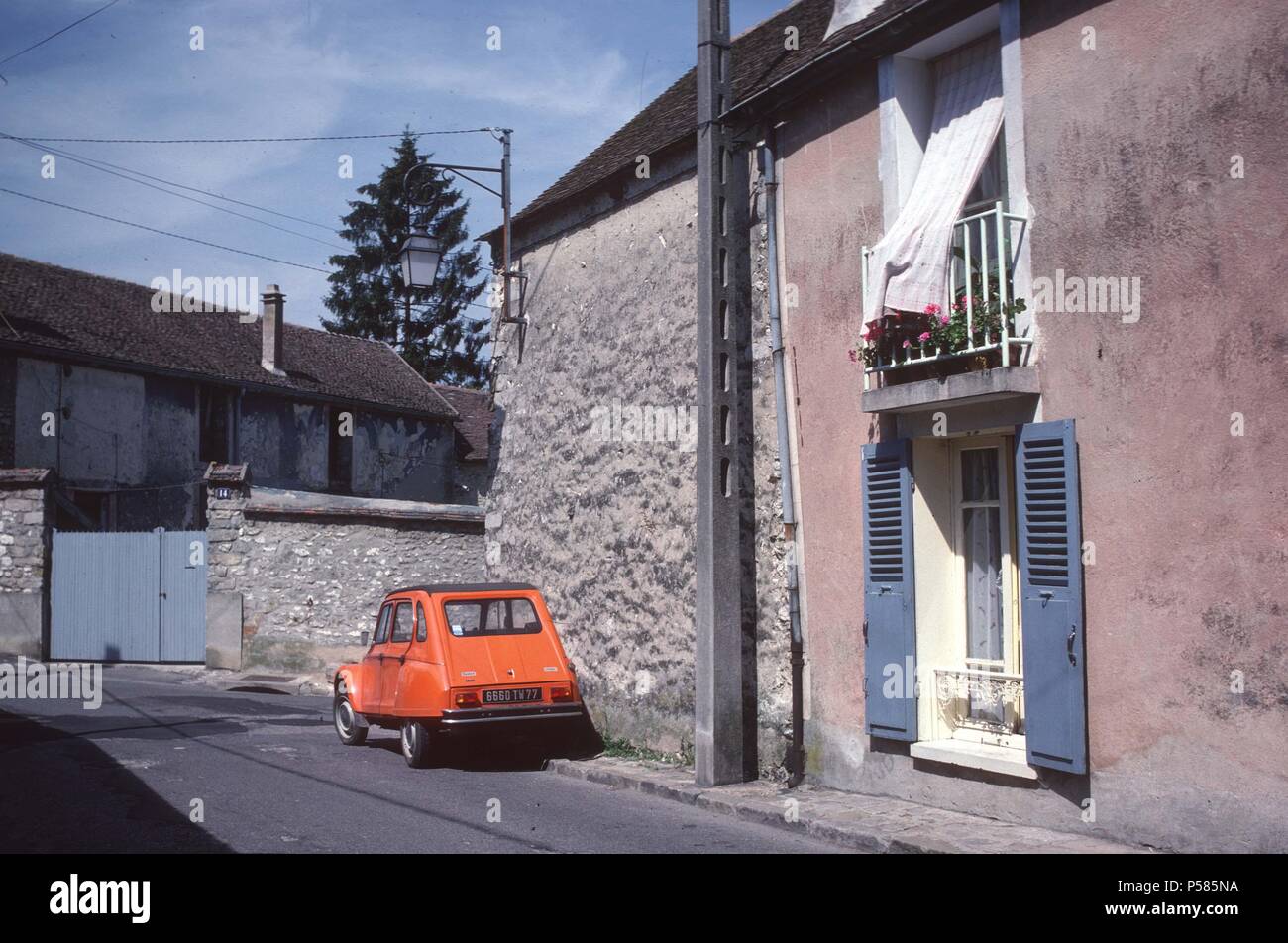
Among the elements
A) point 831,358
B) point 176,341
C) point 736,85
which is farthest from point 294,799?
point 176,341

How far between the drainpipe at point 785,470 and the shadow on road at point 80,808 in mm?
4554

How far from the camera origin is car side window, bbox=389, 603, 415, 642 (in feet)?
39.5

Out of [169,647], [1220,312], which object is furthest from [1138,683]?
[169,647]

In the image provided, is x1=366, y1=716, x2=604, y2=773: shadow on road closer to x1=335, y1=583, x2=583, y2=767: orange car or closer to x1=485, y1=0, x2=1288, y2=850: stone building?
x1=335, y1=583, x2=583, y2=767: orange car

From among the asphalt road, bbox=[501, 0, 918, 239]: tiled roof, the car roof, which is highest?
bbox=[501, 0, 918, 239]: tiled roof

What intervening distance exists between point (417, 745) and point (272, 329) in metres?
21.8

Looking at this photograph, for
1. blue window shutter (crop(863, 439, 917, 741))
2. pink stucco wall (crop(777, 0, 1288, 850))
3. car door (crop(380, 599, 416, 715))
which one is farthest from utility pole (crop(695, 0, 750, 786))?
car door (crop(380, 599, 416, 715))

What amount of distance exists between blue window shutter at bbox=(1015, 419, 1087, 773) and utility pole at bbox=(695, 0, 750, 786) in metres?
2.77

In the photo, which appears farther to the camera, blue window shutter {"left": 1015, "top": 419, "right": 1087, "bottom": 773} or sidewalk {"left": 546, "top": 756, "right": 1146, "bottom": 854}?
blue window shutter {"left": 1015, "top": 419, "right": 1087, "bottom": 773}

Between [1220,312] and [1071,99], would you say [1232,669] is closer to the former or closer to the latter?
[1220,312]

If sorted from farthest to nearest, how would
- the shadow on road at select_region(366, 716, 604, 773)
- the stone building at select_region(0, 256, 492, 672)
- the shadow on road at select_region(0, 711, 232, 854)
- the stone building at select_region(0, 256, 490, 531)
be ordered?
the stone building at select_region(0, 256, 490, 531), the stone building at select_region(0, 256, 492, 672), the shadow on road at select_region(366, 716, 604, 773), the shadow on road at select_region(0, 711, 232, 854)
